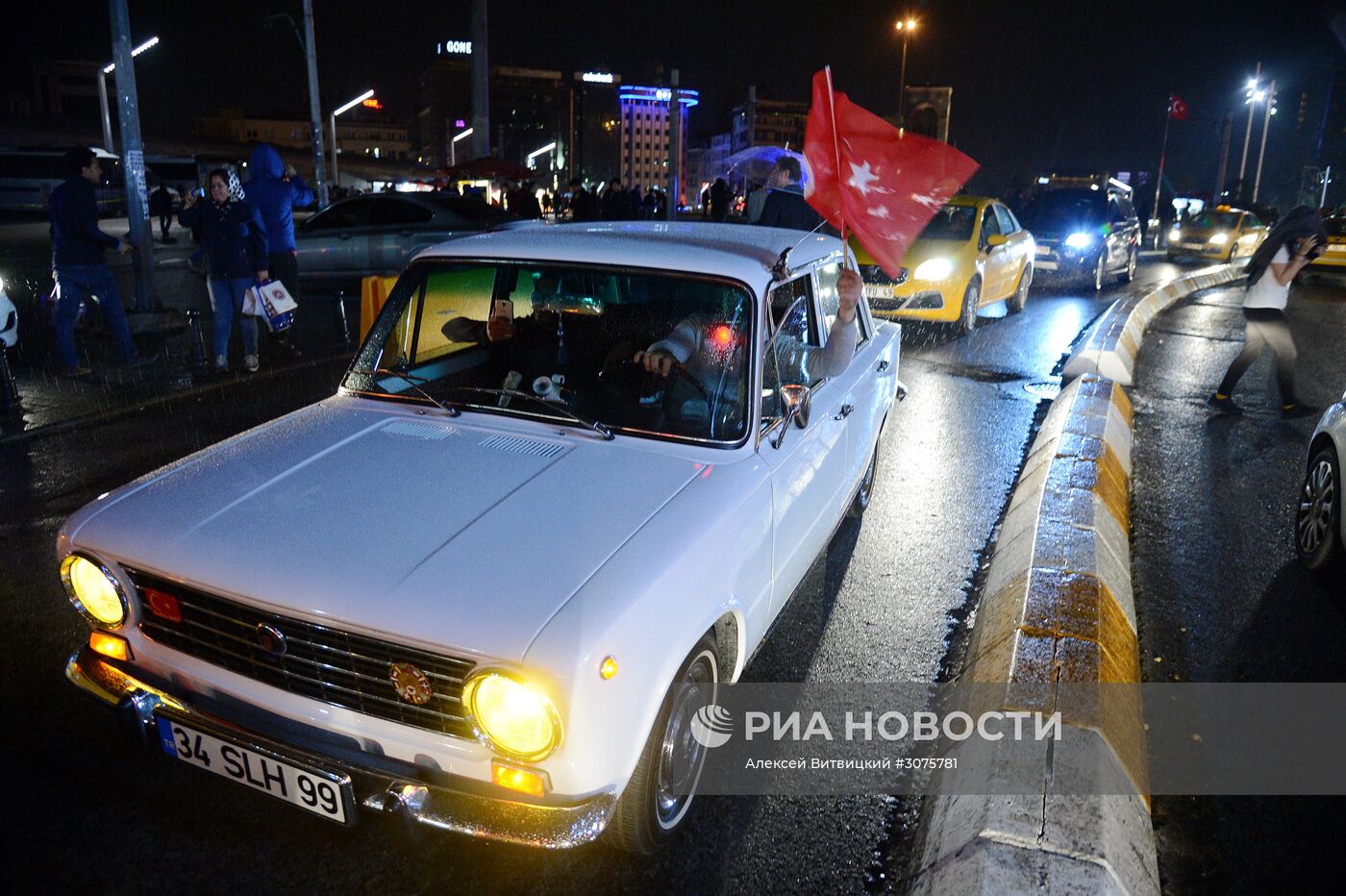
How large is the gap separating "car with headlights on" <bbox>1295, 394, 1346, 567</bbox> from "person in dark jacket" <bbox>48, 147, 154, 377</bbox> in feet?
30.3

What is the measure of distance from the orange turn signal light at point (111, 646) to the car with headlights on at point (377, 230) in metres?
12.3

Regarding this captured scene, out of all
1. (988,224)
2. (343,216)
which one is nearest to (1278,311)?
(988,224)

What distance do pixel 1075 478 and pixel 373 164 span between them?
3242 inches

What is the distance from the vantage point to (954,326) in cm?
1231

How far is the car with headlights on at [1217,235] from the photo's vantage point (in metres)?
24.3

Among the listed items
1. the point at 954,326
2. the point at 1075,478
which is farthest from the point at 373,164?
the point at 1075,478

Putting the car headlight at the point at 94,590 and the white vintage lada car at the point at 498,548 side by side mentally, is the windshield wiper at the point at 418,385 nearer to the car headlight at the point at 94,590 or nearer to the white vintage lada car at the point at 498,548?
the white vintage lada car at the point at 498,548

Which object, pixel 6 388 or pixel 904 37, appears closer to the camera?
pixel 6 388

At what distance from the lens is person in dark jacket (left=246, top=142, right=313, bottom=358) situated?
9656 mm

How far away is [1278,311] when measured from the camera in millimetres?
7598

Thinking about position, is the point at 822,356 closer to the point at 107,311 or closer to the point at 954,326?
the point at 107,311

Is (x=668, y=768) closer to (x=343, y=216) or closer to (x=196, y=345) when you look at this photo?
(x=196, y=345)

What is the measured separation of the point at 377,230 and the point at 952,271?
9.03m

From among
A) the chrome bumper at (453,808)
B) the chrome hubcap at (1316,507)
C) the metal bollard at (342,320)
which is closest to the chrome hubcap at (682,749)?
the chrome bumper at (453,808)
